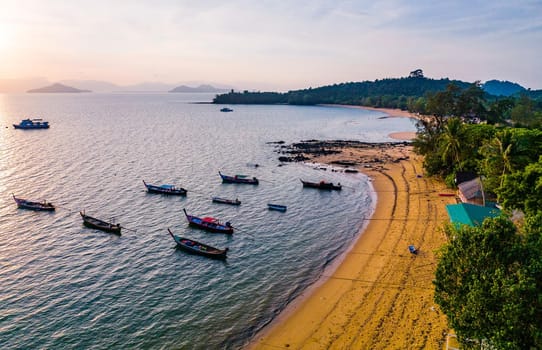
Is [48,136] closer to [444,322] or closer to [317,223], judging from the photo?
[317,223]

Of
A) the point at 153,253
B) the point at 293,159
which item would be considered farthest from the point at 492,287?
the point at 293,159

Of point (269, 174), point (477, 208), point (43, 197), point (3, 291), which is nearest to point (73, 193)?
point (43, 197)

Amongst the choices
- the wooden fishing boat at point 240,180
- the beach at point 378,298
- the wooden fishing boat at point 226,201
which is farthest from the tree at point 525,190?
the wooden fishing boat at point 240,180

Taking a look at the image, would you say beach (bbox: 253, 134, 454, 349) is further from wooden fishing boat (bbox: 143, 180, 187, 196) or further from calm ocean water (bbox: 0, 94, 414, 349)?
wooden fishing boat (bbox: 143, 180, 187, 196)

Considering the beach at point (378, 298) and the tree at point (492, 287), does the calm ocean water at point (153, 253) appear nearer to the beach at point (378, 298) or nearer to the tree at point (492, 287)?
the beach at point (378, 298)

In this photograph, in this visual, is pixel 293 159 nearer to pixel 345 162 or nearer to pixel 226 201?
pixel 345 162

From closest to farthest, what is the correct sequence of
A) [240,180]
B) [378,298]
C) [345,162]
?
[378,298] → [240,180] → [345,162]

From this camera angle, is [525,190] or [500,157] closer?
[525,190]
